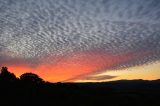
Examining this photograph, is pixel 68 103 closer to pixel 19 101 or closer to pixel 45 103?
pixel 45 103

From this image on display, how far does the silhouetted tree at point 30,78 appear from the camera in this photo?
88.8 metres

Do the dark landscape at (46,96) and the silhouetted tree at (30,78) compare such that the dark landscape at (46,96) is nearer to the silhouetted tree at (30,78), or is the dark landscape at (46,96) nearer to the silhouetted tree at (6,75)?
the silhouetted tree at (30,78)

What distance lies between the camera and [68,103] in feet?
210

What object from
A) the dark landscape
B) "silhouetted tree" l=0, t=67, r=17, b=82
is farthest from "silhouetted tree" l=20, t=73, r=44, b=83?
"silhouetted tree" l=0, t=67, r=17, b=82

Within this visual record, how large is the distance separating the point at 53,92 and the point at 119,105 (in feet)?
64.0

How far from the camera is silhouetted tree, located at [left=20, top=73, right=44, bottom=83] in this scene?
8885 centimetres

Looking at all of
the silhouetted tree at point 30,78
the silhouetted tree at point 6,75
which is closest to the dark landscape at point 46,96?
the silhouetted tree at point 30,78

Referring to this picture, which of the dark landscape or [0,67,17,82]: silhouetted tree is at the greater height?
[0,67,17,82]: silhouetted tree

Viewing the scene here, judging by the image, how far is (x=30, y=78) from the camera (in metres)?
91.0

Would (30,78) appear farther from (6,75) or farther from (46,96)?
(46,96)

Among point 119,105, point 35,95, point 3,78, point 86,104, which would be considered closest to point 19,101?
point 35,95

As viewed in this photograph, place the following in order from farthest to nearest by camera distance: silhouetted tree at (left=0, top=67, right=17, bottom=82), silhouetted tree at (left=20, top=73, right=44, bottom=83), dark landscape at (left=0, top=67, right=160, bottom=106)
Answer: silhouetted tree at (left=0, top=67, right=17, bottom=82)
silhouetted tree at (left=20, top=73, right=44, bottom=83)
dark landscape at (left=0, top=67, right=160, bottom=106)

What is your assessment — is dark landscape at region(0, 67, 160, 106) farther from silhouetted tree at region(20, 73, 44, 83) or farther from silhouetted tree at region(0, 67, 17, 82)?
silhouetted tree at region(0, 67, 17, 82)

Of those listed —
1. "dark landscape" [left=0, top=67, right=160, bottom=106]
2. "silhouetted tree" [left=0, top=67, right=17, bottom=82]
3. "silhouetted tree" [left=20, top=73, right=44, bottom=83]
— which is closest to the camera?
"dark landscape" [left=0, top=67, right=160, bottom=106]
